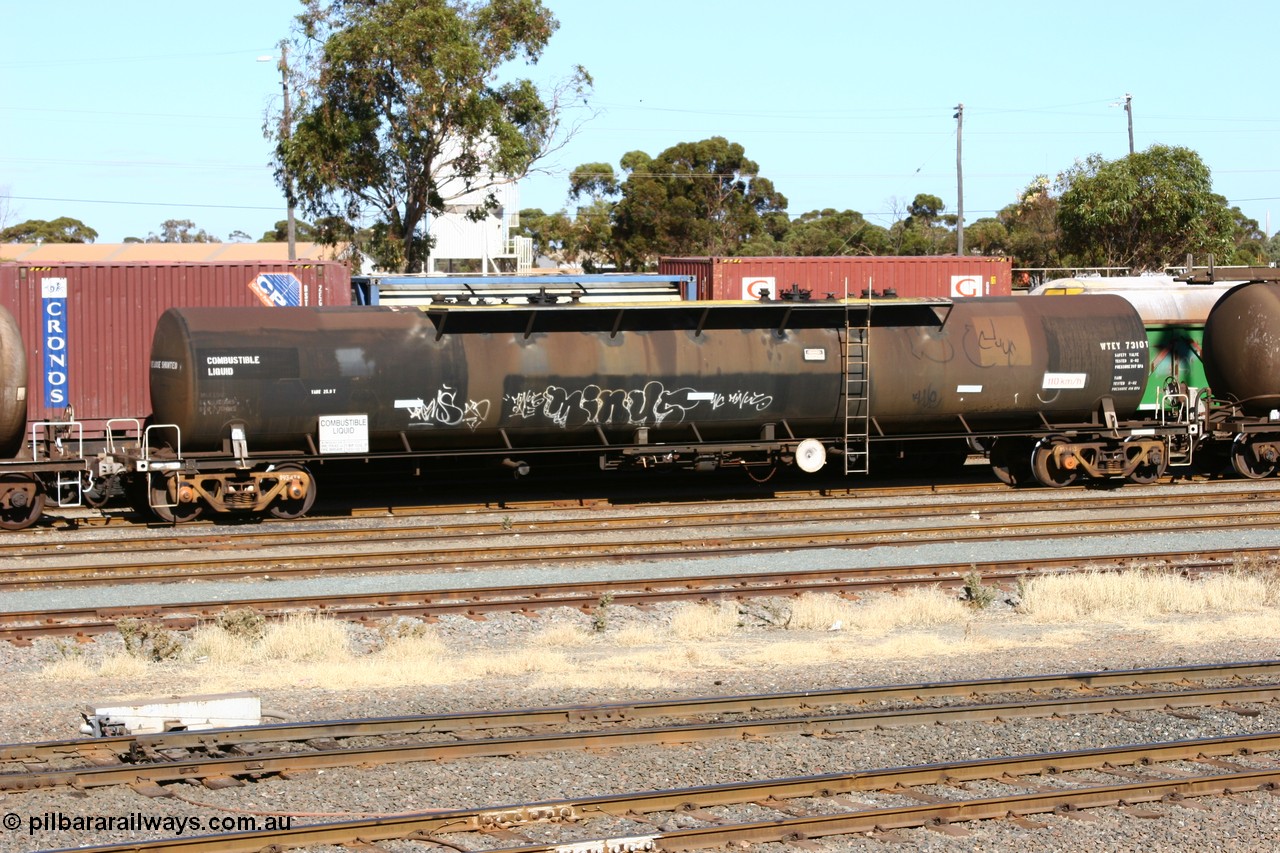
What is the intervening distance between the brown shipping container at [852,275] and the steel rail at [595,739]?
20.9 m

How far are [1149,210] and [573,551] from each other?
121ft

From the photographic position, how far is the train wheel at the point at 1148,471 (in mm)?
22891

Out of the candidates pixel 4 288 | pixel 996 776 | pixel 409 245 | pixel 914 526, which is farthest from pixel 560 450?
pixel 409 245

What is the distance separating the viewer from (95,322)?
22.7 m

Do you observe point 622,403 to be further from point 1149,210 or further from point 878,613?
point 1149,210

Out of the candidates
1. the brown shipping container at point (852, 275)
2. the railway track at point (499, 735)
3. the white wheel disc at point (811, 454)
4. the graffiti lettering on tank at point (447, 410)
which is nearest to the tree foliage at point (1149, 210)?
the brown shipping container at point (852, 275)

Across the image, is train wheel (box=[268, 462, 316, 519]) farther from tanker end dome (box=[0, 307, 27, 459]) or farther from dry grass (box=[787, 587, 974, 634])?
dry grass (box=[787, 587, 974, 634])

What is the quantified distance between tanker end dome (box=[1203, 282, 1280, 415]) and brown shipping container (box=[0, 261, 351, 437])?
1777 centimetres

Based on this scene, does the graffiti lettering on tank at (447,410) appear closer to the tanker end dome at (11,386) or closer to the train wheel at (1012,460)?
the tanker end dome at (11,386)

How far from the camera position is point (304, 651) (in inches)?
483

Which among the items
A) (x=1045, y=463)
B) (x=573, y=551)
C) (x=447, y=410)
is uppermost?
(x=447, y=410)

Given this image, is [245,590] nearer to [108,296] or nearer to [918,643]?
[918,643]

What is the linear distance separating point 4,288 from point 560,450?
32.9 feet

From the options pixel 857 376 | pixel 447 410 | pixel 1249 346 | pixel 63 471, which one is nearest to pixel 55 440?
pixel 63 471
